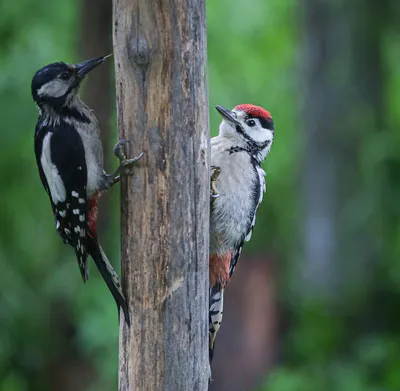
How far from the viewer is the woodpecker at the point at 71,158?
393cm

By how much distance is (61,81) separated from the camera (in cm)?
410

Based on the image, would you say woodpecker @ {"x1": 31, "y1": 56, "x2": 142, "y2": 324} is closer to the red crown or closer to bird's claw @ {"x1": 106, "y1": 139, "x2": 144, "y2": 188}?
bird's claw @ {"x1": 106, "y1": 139, "x2": 144, "y2": 188}

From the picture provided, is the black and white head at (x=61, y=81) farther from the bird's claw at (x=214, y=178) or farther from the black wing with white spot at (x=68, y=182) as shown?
the bird's claw at (x=214, y=178)

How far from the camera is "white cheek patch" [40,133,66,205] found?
399cm

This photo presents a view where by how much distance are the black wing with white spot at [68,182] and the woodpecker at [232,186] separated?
0.68 metres

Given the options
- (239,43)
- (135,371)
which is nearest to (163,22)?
(135,371)

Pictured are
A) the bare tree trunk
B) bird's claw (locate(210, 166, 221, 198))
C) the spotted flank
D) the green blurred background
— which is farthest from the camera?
the green blurred background

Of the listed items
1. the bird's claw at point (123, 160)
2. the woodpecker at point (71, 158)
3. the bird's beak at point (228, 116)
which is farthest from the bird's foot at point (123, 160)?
the bird's beak at point (228, 116)

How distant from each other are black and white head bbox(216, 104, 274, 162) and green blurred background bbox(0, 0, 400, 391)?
281cm

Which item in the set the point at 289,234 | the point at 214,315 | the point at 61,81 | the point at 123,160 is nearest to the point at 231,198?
the point at 214,315

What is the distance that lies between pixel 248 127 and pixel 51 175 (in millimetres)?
1082

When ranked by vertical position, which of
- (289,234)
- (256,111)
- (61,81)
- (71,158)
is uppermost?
(61,81)

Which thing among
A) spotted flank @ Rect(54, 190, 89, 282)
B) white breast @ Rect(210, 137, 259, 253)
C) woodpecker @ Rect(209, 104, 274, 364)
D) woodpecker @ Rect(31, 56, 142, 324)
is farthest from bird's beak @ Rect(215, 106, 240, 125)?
spotted flank @ Rect(54, 190, 89, 282)

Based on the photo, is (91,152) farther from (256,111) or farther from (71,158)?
(256,111)
